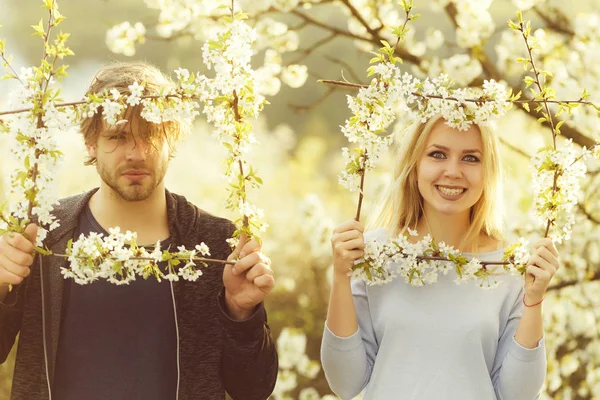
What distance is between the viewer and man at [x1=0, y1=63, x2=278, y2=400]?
72.7 inches

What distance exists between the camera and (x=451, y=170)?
1.90 metres

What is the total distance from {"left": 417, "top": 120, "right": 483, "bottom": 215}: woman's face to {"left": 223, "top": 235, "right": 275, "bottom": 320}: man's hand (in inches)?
17.7

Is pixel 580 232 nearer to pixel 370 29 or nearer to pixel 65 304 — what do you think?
pixel 370 29

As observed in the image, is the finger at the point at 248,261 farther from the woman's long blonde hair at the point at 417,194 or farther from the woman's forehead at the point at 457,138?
the woman's forehead at the point at 457,138

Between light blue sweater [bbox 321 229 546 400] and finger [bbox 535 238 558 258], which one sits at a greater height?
finger [bbox 535 238 558 258]

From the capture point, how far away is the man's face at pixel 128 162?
6.00ft

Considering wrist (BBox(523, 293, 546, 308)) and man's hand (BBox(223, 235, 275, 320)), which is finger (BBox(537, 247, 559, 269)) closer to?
wrist (BBox(523, 293, 546, 308))

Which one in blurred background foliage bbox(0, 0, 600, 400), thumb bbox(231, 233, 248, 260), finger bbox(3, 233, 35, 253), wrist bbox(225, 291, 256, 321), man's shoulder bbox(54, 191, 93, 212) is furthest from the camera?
blurred background foliage bbox(0, 0, 600, 400)

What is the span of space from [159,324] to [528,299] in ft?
2.89

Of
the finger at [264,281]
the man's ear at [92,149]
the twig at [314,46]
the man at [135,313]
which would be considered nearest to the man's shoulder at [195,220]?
the man at [135,313]

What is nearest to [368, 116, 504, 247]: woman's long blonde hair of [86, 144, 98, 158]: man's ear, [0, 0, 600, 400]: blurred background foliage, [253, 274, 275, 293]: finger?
[253, 274, 275, 293]: finger

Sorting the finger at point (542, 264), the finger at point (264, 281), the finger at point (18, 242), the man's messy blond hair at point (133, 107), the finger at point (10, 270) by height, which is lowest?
the finger at point (542, 264)

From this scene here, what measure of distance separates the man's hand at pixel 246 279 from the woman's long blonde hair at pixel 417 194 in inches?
17.0

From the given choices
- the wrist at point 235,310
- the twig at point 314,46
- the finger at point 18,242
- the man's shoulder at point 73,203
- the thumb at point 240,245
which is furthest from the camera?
the twig at point 314,46
